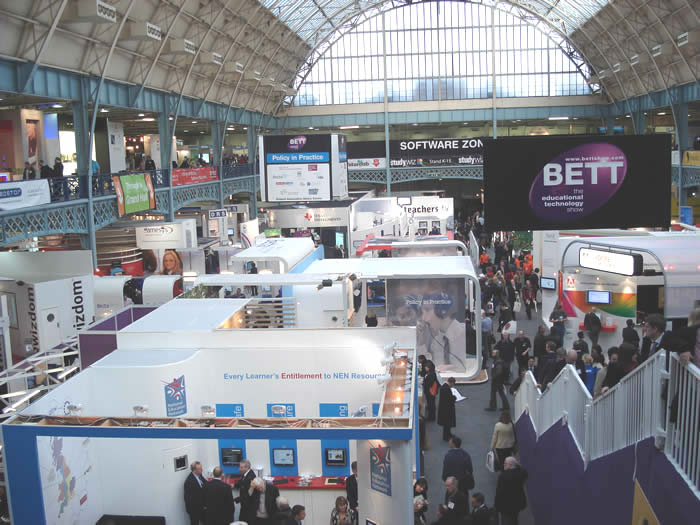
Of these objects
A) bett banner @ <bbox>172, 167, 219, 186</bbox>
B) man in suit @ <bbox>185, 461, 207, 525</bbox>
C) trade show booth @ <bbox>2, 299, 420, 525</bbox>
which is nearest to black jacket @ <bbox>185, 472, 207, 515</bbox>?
man in suit @ <bbox>185, 461, 207, 525</bbox>

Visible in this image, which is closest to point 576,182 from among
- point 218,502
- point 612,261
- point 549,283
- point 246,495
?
point 612,261

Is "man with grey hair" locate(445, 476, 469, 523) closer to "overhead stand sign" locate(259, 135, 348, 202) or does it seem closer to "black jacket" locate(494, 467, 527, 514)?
"black jacket" locate(494, 467, 527, 514)

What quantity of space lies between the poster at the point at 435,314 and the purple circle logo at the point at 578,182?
5.32 metres

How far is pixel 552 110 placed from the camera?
45.0 meters

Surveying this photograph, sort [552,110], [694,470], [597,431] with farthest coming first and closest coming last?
[552,110]
[597,431]
[694,470]

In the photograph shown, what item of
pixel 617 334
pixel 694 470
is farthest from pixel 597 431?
pixel 617 334

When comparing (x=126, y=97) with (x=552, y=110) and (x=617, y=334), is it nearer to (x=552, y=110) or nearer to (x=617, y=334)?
(x=617, y=334)

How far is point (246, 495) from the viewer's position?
8469 mm

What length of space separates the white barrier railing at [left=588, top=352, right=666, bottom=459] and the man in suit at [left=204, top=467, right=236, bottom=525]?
164 inches

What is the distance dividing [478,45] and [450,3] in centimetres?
312

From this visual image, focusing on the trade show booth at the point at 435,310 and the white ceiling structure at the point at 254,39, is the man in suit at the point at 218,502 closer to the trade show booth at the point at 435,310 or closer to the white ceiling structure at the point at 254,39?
the trade show booth at the point at 435,310

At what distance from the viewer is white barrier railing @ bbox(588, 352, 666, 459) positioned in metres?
5.01

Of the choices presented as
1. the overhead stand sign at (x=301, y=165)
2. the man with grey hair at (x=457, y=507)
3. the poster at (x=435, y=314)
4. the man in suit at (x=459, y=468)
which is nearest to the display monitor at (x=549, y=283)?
the poster at (x=435, y=314)

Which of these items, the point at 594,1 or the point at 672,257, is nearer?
the point at 672,257
